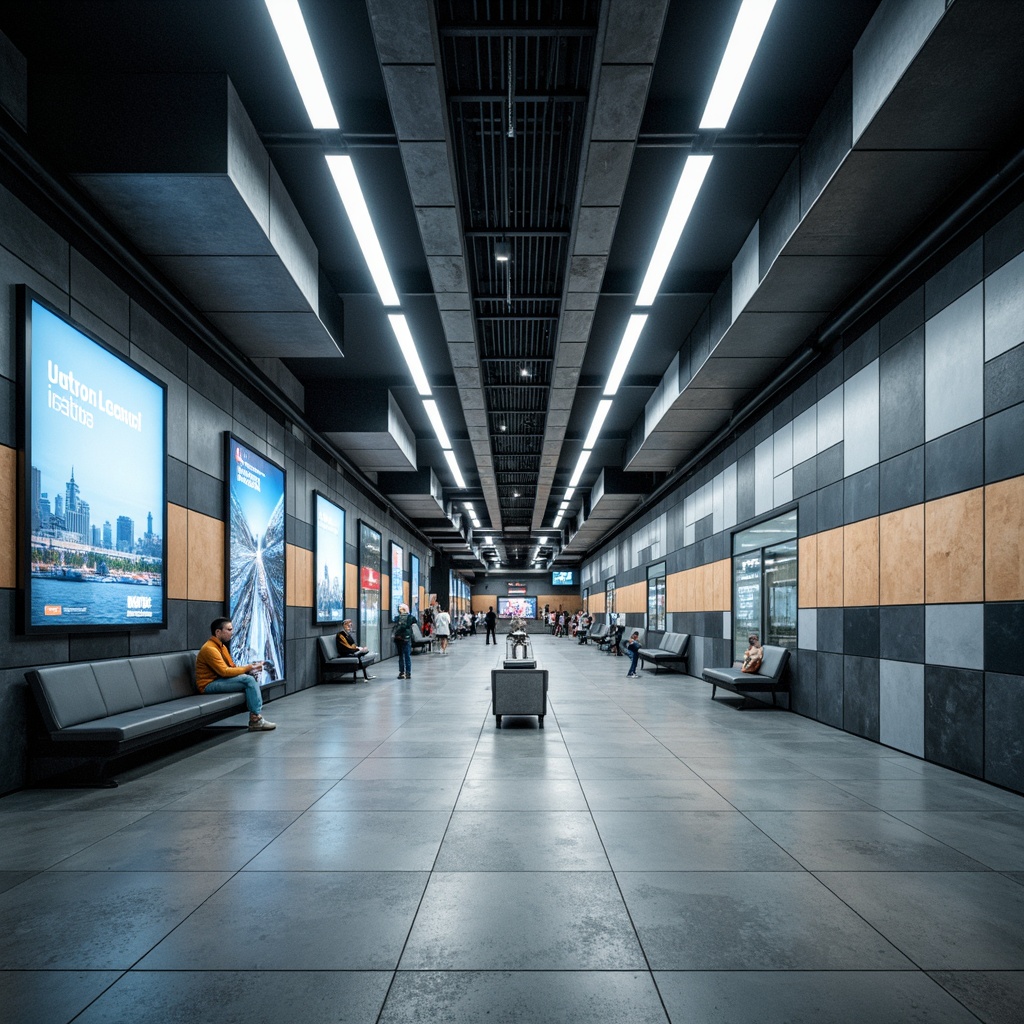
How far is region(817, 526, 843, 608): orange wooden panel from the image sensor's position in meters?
8.62

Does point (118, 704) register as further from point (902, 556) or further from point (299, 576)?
point (902, 556)

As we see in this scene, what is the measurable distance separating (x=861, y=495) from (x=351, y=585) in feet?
38.4

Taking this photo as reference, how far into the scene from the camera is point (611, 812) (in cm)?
498

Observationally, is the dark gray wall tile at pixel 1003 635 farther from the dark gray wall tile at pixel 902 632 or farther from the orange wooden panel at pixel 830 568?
the orange wooden panel at pixel 830 568

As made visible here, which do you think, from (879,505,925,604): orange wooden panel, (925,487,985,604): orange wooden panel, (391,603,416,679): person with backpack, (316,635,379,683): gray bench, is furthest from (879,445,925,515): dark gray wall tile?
(391,603,416,679): person with backpack

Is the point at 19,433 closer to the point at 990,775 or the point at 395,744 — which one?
the point at 395,744

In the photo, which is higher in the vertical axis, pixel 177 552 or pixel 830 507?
pixel 830 507

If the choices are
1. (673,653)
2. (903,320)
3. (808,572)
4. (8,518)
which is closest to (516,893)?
(8,518)

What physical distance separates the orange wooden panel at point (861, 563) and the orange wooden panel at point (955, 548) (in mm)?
1044

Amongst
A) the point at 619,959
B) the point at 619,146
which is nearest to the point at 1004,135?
the point at 619,146

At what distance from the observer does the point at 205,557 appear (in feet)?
28.5

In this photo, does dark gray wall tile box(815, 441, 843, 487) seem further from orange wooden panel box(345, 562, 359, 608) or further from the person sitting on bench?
orange wooden panel box(345, 562, 359, 608)

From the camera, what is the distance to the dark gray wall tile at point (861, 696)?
7703 millimetres

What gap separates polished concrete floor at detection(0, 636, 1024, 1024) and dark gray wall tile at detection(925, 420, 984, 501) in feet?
7.79
